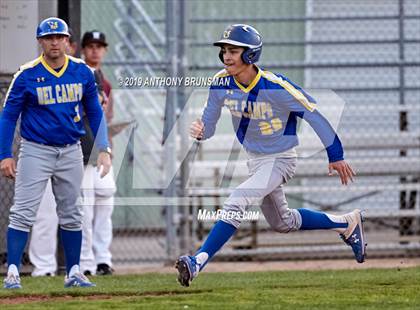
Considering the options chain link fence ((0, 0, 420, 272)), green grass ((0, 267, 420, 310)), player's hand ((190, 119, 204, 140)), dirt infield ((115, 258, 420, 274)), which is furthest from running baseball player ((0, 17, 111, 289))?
dirt infield ((115, 258, 420, 274))

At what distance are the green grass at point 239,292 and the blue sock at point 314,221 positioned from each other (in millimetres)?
420

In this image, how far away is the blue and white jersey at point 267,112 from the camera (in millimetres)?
7254

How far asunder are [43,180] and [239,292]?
1.61 metres

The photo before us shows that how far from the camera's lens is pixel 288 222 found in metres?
7.47

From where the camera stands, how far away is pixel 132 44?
1227 cm

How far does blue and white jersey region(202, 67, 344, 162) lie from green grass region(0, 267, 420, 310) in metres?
0.96

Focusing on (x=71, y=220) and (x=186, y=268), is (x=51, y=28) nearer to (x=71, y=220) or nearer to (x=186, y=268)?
(x=71, y=220)

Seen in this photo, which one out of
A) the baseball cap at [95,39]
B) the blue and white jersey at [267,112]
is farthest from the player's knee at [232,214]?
the baseball cap at [95,39]

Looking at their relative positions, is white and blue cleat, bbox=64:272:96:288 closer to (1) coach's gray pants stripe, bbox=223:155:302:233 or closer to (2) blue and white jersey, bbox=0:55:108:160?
(2) blue and white jersey, bbox=0:55:108:160

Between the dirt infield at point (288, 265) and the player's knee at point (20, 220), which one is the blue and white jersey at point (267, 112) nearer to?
the player's knee at point (20, 220)

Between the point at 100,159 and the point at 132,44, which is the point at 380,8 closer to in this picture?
the point at 132,44

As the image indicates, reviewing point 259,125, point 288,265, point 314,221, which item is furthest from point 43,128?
point 288,265

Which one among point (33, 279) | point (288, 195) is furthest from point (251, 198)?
point (288, 195)

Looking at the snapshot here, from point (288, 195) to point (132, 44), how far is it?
2448mm
